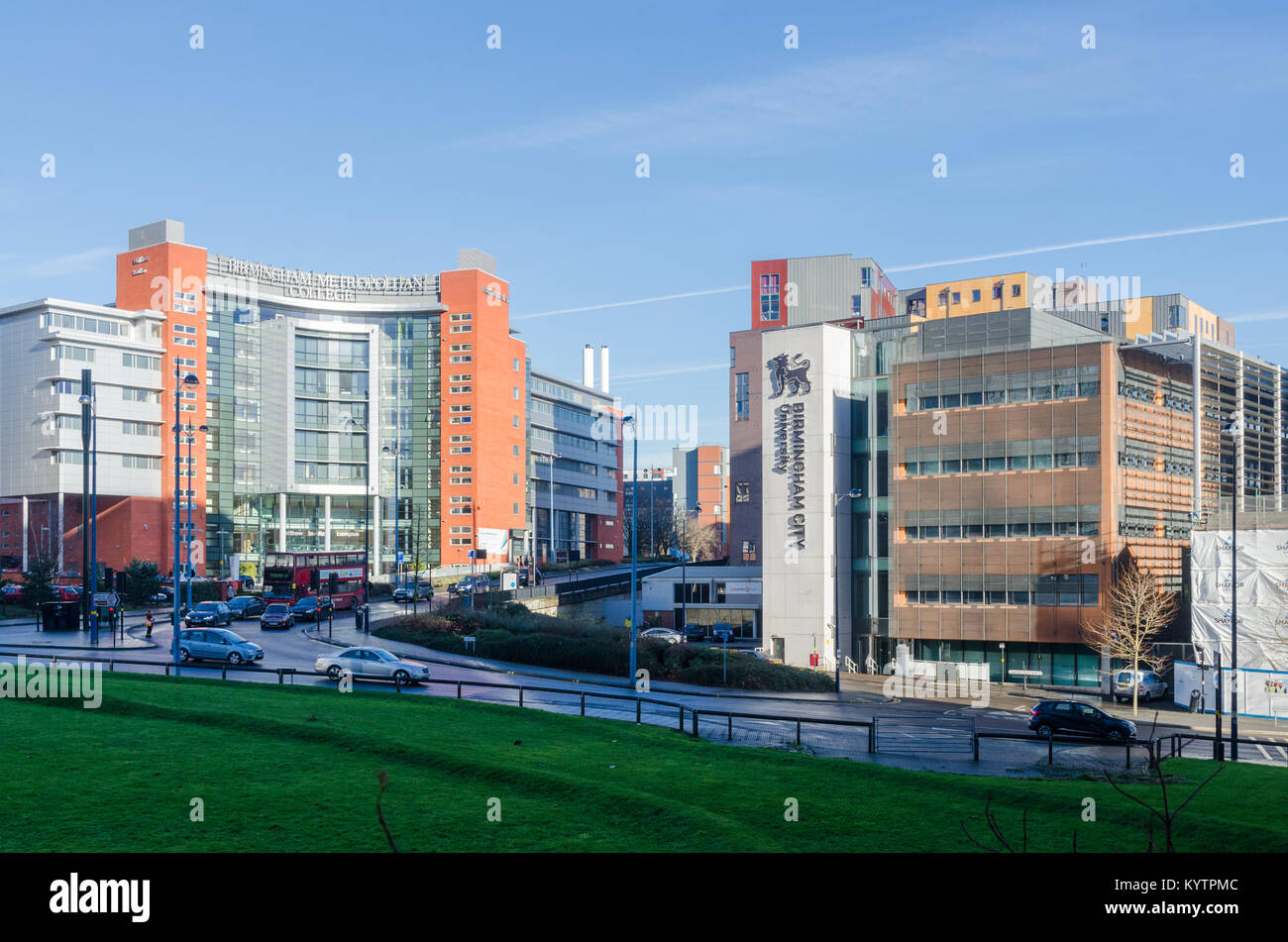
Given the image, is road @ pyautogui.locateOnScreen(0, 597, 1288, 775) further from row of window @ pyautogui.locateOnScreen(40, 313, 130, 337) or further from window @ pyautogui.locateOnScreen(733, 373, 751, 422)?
window @ pyautogui.locateOnScreen(733, 373, 751, 422)

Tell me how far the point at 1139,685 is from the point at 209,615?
47.8 m

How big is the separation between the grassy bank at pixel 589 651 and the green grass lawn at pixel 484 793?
82.3 feet

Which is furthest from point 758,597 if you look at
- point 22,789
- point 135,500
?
point 22,789

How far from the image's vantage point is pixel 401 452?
366ft

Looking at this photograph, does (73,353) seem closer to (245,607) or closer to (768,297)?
(245,607)

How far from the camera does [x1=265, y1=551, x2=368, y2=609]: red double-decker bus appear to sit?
214 feet

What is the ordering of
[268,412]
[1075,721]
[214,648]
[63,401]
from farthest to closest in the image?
→ [268,412] → [63,401] → [214,648] → [1075,721]

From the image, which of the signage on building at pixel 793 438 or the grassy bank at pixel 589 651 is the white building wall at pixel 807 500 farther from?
the grassy bank at pixel 589 651

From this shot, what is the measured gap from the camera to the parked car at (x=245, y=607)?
199ft

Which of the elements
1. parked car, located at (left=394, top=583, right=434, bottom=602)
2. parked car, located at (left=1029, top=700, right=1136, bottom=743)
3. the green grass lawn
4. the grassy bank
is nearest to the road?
the grassy bank

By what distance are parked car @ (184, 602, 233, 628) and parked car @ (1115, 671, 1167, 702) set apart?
1826 inches

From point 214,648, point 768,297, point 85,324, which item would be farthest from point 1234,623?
point 85,324

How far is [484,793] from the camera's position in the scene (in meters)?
15.4

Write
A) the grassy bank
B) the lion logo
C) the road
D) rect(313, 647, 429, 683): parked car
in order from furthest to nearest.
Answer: the lion logo < the grassy bank < rect(313, 647, 429, 683): parked car < the road
